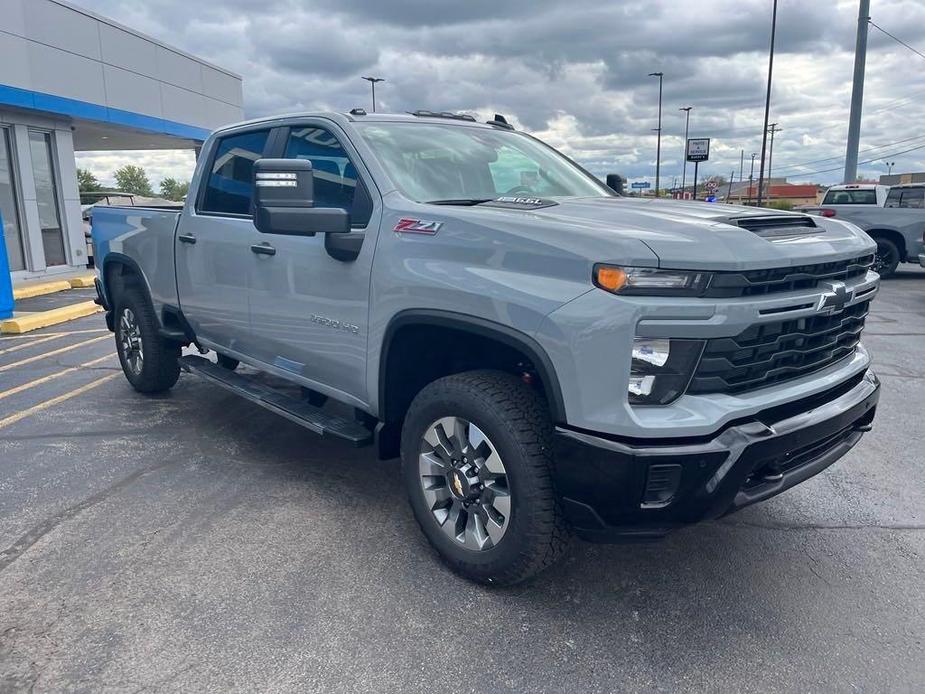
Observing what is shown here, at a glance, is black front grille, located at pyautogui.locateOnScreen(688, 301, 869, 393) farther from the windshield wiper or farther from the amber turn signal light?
the windshield wiper

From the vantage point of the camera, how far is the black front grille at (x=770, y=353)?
261cm

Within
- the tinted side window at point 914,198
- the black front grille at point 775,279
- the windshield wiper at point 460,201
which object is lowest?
the black front grille at point 775,279

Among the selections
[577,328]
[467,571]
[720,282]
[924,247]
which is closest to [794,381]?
[720,282]

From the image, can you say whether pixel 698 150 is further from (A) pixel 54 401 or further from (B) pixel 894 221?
(A) pixel 54 401

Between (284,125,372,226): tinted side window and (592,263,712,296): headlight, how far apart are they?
1.46 meters

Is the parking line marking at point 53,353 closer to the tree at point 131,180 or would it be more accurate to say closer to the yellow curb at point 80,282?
the yellow curb at point 80,282

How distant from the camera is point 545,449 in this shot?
285 cm

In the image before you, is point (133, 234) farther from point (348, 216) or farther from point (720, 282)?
point (720, 282)

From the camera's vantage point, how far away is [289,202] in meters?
3.31

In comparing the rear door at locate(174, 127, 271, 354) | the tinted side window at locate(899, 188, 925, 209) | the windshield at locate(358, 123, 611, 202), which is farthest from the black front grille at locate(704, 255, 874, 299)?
the tinted side window at locate(899, 188, 925, 209)

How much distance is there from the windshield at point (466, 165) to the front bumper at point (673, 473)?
1.58 m

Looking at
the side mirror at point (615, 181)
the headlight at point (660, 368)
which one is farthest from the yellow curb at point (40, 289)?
the headlight at point (660, 368)

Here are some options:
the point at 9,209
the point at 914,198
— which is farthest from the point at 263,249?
the point at 914,198

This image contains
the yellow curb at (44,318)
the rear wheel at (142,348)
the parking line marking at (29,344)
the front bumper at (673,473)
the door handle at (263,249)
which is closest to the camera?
the front bumper at (673,473)
